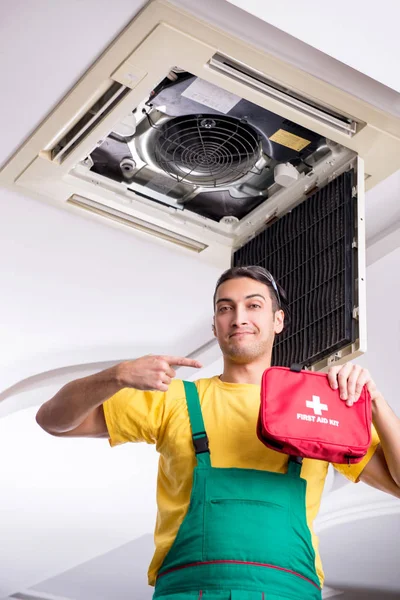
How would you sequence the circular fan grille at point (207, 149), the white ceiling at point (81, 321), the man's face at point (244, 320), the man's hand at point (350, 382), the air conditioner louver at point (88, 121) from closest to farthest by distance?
1. the man's hand at point (350, 382)
2. the man's face at point (244, 320)
3. the white ceiling at point (81, 321)
4. the air conditioner louver at point (88, 121)
5. the circular fan grille at point (207, 149)

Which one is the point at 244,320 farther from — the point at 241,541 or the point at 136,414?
the point at 241,541

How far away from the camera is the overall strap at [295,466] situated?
2148 millimetres

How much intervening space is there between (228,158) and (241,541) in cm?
157

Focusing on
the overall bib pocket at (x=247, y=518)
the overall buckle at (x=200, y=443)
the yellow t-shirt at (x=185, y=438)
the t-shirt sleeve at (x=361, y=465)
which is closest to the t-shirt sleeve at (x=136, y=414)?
the yellow t-shirt at (x=185, y=438)

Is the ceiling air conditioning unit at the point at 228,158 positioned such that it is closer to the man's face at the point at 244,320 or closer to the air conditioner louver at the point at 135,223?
the air conditioner louver at the point at 135,223

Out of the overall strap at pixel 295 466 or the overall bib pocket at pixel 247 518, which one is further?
the overall strap at pixel 295 466

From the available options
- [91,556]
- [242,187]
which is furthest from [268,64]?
[91,556]

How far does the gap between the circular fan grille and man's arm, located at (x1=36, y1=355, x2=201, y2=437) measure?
1151 mm

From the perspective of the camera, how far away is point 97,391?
2.11 m

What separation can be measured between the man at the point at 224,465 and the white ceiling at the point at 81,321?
102 centimetres

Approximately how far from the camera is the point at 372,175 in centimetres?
325

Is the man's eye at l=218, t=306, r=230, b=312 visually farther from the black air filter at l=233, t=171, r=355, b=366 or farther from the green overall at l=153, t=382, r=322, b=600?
the black air filter at l=233, t=171, r=355, b=366

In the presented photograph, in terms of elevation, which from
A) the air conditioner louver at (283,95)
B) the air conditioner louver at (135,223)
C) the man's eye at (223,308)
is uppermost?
the air conditioner louver at (283,95)

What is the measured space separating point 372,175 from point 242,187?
0.47m
